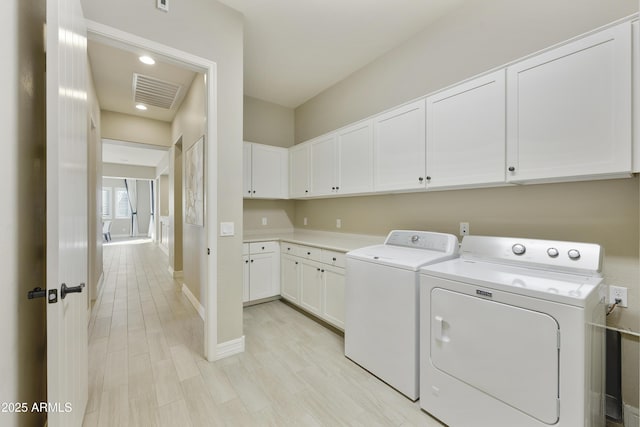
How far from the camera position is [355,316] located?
217 cm

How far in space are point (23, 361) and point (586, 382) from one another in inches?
95.9

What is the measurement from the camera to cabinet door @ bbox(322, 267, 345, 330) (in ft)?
8.63

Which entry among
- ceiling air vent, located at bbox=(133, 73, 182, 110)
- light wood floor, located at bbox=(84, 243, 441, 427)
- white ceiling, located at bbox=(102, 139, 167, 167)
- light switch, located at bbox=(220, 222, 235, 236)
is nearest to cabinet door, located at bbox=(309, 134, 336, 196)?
light switch, located at bbox=(220, 222, 235, 236)

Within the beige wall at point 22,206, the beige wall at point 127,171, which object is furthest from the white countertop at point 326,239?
the beige wall at point 127,171

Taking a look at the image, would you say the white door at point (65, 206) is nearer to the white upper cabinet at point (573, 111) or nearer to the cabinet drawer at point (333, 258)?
the cabinet drawer at point (333, 258)

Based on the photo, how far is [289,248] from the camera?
3.40 metres

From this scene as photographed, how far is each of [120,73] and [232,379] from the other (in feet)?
11.8

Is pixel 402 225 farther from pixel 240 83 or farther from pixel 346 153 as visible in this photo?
pixel 240 83

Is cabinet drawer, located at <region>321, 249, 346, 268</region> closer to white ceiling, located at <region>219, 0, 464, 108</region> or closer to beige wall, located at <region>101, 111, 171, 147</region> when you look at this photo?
white ceiling, located at <region>219, 0, 464, 108</region>

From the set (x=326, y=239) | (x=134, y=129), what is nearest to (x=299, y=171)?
(x=326, y=239)

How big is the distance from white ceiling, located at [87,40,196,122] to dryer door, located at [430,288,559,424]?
3061 millimetres

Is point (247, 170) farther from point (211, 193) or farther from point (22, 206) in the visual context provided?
point (22, 206)

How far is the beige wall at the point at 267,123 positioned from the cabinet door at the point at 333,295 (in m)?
2.36

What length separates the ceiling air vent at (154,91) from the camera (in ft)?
10.7
